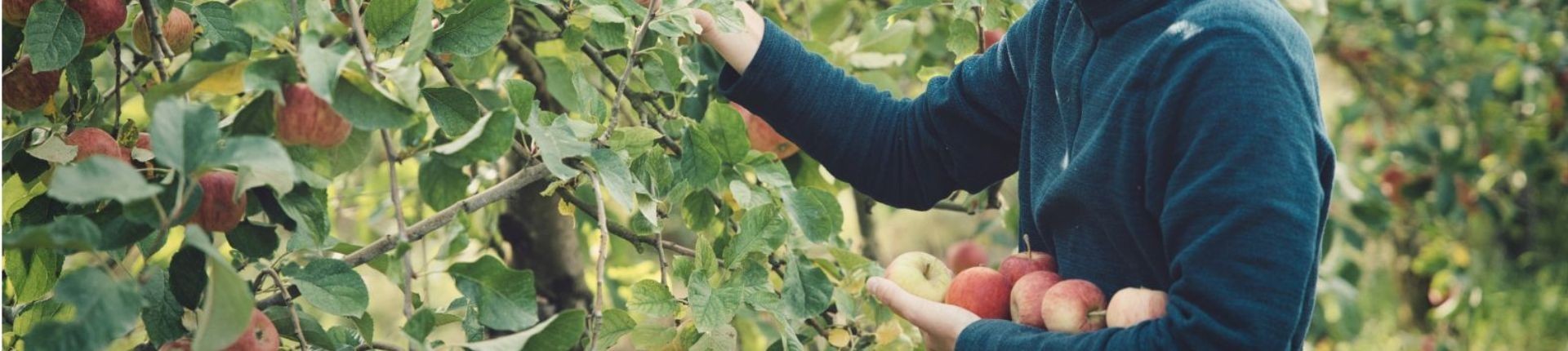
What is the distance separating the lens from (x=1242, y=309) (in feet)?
2.55

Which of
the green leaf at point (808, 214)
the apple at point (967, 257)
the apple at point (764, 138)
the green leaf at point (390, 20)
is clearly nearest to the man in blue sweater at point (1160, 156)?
the green leaf at point (808, 214)

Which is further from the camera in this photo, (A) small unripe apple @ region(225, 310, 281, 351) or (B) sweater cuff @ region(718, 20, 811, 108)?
(B) sweater cuff @ region(718, 20, 811, 108)

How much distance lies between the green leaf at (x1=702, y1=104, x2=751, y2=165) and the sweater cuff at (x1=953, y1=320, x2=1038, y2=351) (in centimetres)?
29

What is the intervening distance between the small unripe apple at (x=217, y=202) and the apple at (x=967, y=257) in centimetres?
125

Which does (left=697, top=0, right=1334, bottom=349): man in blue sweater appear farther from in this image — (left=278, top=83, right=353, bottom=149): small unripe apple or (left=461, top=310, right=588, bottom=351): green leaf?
(left=278, top=83, right=353, bottom=149): small unripe apple

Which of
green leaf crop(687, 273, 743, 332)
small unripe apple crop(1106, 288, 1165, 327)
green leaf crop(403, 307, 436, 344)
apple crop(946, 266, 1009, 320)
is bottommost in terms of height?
green leaf crop(687, 273, 743, 332)

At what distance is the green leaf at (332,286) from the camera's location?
846 mm

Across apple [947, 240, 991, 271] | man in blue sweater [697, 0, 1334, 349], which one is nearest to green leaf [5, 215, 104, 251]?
man in blue sweater [697, 0, 1334, 349]

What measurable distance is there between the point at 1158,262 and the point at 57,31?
28.0 inches

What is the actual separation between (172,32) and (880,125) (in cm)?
58

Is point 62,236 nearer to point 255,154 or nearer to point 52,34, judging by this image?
point 255,154

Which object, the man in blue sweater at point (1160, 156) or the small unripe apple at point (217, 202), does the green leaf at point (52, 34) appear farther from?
the man in blue sweater at point (1160, 156)

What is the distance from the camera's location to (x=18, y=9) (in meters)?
0.88

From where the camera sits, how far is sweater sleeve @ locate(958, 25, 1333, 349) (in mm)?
772
